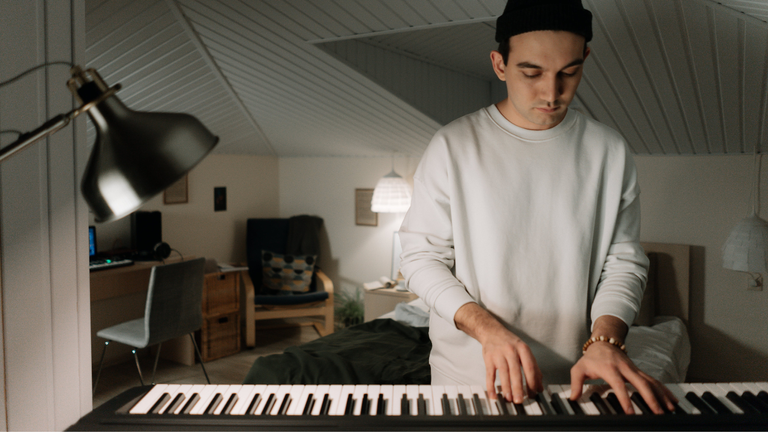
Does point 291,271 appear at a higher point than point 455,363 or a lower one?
lower

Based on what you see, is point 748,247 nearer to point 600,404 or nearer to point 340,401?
point 600,404

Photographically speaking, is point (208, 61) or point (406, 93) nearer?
point (208, 61)

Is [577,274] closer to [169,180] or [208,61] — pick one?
[169,180]

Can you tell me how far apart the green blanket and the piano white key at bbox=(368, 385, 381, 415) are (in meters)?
1.58

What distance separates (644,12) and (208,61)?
2.36m

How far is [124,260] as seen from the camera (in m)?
3.82

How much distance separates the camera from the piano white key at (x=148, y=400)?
82 centimetres

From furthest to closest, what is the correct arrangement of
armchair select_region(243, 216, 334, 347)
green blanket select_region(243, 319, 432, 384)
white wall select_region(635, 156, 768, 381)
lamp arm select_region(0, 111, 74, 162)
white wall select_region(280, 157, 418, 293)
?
1. white wall select_region(280, 157, 418, 293)
2. armchair select_region(243, 216, 334, 347)
3. white wall select_region(635, 156, 768, 381)
4. green blanket select_region(243, 319, 432, 384)
5. lamp arm select_region(0, 111, 74, 162)

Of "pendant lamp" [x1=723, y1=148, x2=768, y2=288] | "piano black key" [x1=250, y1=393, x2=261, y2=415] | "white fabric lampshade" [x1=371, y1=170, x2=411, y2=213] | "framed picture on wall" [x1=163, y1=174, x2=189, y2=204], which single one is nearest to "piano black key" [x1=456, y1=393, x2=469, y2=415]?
"piano black key" [x1=250, y1=393, x2=261, y2=415]

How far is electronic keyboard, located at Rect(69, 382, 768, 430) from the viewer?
30.1 inches

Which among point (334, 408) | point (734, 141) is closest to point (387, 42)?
point (734, 141)

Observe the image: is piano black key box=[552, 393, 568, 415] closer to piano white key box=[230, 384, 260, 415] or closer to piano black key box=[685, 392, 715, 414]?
piano black key box=[685, 392, 715, 414]

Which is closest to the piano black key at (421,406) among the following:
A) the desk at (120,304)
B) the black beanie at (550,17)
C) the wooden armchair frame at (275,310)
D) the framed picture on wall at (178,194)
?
the black beanie at (550,17)

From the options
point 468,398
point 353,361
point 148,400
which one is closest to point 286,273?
point 353,361
